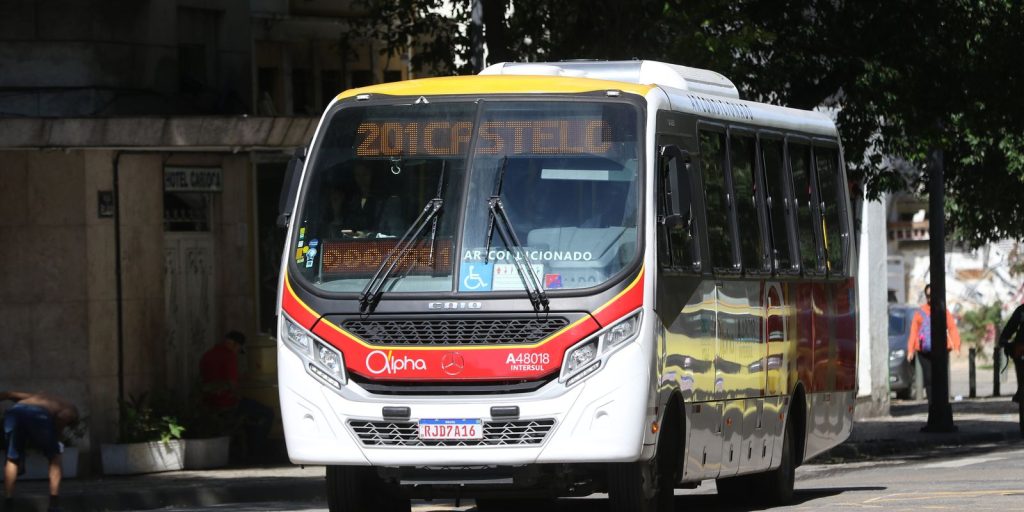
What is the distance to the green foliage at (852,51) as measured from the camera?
2075cm

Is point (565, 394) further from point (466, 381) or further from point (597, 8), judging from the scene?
point (597, 8)

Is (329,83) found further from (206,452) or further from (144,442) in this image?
(144,442)

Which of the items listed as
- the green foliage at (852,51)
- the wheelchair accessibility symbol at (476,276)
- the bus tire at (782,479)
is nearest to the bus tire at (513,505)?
the bus tire at (782,479)

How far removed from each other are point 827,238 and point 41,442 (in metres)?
6.42

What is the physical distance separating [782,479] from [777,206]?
77.5 inches

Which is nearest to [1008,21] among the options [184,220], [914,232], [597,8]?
[597,8]

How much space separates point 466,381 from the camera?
1166cm

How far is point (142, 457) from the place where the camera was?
68.9 ft

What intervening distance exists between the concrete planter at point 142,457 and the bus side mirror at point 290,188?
8.97m

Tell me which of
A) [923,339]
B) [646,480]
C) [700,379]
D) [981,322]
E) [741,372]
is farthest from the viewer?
[981,322]

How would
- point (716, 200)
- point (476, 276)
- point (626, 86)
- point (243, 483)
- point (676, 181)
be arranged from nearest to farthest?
point (476, 276)
point (676, 181)
point (626, 86)
point (716, 200)
point (243, 483)

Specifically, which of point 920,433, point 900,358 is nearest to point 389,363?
point 920,433

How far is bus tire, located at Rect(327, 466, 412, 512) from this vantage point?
40.5 ft

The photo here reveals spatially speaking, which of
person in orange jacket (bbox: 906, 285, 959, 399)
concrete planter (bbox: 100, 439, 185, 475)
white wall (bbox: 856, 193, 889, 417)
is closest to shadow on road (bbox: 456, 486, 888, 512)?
concrete planter (bbox: 100, 439, 185, 475)
